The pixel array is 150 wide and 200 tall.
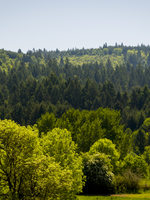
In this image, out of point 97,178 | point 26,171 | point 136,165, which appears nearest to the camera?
point 26,171

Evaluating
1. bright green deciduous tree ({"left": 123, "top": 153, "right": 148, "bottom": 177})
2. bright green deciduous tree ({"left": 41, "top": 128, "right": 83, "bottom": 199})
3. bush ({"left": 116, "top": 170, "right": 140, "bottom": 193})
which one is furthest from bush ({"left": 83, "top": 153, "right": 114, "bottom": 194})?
bright green deciduous tree ({"left": 123, "top": 153, "right": 148, "bottom": 177})

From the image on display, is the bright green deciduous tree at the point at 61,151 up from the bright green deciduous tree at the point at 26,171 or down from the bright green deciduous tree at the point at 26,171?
down

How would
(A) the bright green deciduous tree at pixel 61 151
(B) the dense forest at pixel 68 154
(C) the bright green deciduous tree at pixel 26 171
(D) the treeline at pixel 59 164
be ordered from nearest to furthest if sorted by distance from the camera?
(C) the bright green deciduous tree at pixel 26 171 → (D) the treeline at pixel 59 164 → (B) the dense forest at pixel 68 154 → (A) the bright green deciduous tree at pixel 61 151

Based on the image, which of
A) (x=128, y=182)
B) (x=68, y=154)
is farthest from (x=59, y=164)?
(x=128, y=182)

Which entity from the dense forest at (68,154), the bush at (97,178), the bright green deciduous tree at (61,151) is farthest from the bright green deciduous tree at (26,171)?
the bush at (97,178)

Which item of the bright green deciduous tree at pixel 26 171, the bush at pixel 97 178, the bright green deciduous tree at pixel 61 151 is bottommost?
the bush at pixel 97 178

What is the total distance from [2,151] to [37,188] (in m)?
4.53

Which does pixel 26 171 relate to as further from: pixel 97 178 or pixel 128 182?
pixel 128 182

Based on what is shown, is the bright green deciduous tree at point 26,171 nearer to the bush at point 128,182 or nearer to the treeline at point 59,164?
the treeline at point 59,164

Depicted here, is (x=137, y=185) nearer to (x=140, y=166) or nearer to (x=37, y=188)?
(x=140, y=166)

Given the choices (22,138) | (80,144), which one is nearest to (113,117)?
(80,144)

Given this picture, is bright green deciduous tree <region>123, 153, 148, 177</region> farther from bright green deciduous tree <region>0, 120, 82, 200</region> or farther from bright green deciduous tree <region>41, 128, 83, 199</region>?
bright green deciduous tree <region>0, 120, 82, 200</region>

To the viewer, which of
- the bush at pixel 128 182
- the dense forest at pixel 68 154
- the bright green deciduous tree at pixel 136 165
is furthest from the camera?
the bright green deciduous tree at pixel 136 165

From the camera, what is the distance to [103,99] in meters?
170
